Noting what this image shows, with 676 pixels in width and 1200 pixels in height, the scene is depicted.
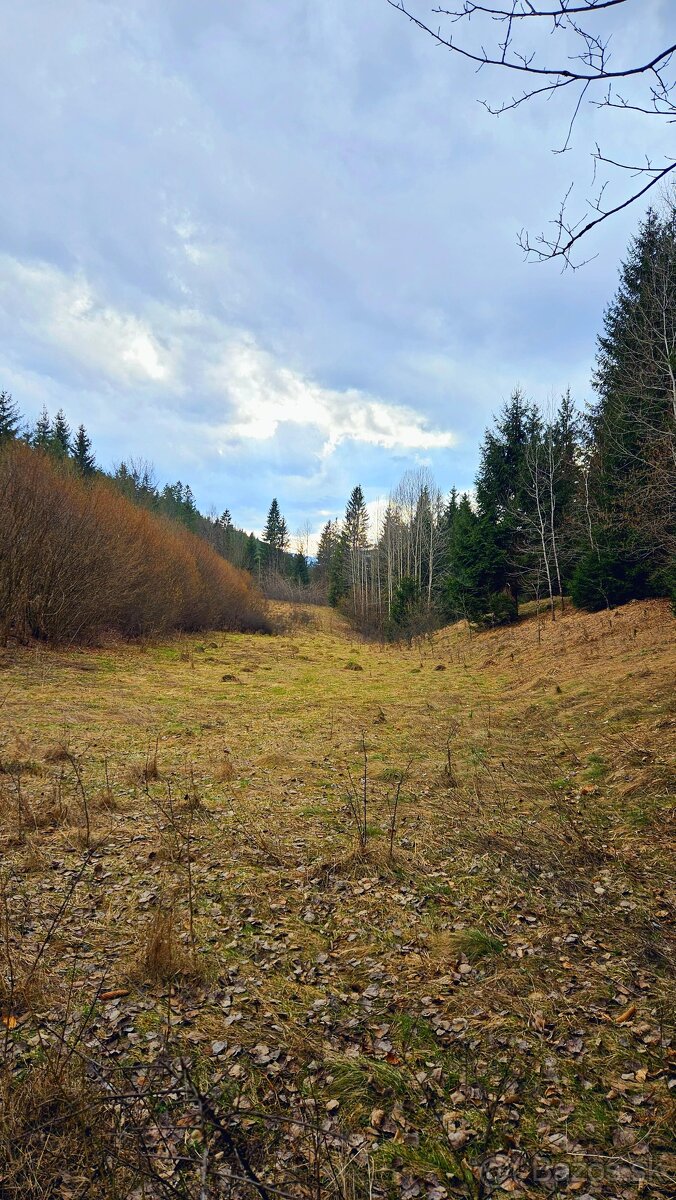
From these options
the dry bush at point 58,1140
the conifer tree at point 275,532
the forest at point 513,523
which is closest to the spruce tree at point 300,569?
the conifer tree at point 275,532

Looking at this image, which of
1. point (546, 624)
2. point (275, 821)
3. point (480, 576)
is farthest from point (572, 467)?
point (275, 821)

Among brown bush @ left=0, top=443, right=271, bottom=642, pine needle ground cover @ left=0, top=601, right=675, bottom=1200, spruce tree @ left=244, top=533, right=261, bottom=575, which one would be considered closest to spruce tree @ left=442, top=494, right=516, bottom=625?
brown bush @ left=0, top=443, right=271, bottom=642

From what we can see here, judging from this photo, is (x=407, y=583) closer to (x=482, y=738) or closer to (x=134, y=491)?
(x=482, y=738)

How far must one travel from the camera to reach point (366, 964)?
10.8ft

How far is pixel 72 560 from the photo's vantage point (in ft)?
54.1

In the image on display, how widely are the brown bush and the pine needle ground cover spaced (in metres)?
9.57

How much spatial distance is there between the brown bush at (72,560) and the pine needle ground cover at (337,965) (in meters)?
9.57

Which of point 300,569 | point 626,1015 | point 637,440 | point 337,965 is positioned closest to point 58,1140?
point 337,965

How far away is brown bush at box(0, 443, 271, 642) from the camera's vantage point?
15250mm

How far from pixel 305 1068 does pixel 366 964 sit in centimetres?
86

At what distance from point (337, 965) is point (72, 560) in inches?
639

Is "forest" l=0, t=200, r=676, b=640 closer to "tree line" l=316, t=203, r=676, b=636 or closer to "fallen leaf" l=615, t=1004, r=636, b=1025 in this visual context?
"tree line" l=316, t=203, r=676, b=636

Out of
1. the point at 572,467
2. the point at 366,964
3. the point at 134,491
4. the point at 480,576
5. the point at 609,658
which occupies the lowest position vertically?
the point at 366,964

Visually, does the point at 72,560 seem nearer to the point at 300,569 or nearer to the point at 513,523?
the point at 513,523
